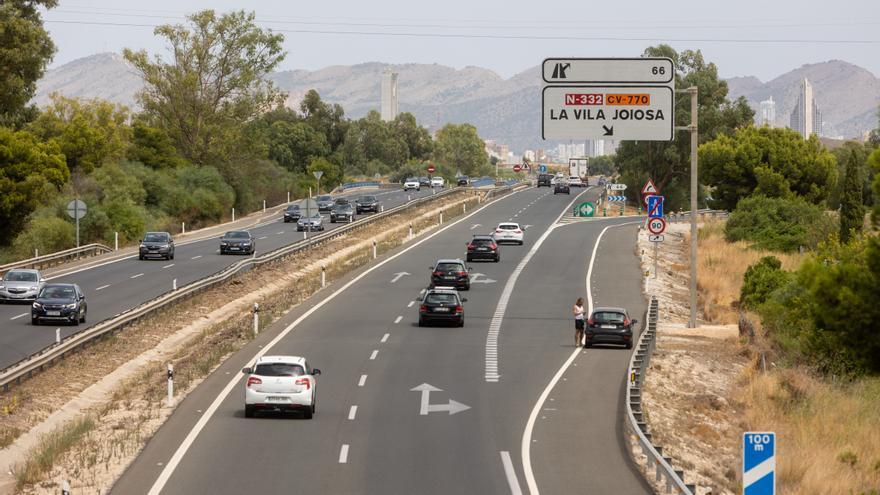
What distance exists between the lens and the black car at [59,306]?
43062 mm

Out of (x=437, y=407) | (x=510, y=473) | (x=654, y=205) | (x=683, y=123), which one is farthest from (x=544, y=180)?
(x=510, y=473)

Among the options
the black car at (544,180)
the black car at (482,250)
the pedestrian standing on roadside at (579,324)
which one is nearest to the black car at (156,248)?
the black car at (482,250)

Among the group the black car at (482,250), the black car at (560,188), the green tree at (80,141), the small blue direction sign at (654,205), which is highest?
the green tree at (80,141)

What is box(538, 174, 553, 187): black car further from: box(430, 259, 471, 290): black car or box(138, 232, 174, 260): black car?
box(430, 259, 471, 290): black car

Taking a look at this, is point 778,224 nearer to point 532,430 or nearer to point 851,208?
point 851,208

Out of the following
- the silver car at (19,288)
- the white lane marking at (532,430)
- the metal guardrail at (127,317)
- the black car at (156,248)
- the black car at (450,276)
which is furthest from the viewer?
the black car at (156,248)

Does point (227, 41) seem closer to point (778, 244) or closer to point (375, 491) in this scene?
point (778, 244)

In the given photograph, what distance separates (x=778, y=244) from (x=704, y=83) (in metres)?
49.9

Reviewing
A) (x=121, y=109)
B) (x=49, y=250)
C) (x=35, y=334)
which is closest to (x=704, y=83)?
(x=121, y=109)

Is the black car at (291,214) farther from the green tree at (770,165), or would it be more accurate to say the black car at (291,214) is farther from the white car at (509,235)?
the green tree at (770,165)

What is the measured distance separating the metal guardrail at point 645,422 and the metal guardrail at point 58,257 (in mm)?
30314

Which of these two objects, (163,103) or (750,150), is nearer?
(750,150)

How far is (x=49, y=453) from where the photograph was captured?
23.6 m

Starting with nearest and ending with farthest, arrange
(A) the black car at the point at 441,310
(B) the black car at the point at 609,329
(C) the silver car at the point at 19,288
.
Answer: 1. (B) the black car at the point at 609,329
2. (A) the black car at the point at 441,310
3. (C) the silver car at the point at 19,288
